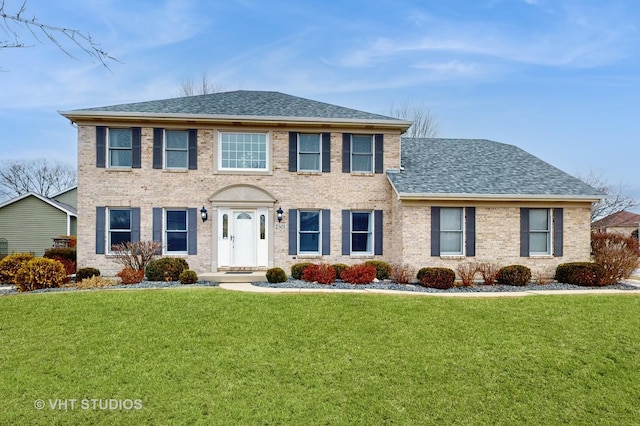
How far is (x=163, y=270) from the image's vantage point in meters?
12.6

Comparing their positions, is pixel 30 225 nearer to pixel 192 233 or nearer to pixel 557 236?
pixel 192 233

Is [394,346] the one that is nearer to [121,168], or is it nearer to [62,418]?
[62,418]

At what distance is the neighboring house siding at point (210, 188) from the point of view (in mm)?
14094

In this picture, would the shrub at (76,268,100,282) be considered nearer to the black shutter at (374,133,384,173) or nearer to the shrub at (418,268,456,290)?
the black shutter at (374,133,384,173)

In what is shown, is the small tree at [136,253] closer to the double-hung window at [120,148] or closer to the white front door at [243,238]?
the white front door at [243,238]

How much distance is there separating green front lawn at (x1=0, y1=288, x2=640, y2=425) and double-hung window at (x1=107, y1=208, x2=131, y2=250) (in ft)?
17.5

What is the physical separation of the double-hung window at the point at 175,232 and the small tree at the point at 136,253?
683mm

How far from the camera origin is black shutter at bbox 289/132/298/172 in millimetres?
14719

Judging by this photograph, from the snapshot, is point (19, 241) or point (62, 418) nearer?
point (62, 418)

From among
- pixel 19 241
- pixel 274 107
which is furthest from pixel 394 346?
pixel 19 241

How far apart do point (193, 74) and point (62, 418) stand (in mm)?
32202

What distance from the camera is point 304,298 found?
9203mm

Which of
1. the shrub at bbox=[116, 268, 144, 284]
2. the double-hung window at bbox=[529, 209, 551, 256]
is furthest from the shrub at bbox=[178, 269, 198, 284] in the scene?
the double-hung window at bbox=[529, 209, 551, 256]

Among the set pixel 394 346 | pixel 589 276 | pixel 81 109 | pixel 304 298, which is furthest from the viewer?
pixel 81 109
